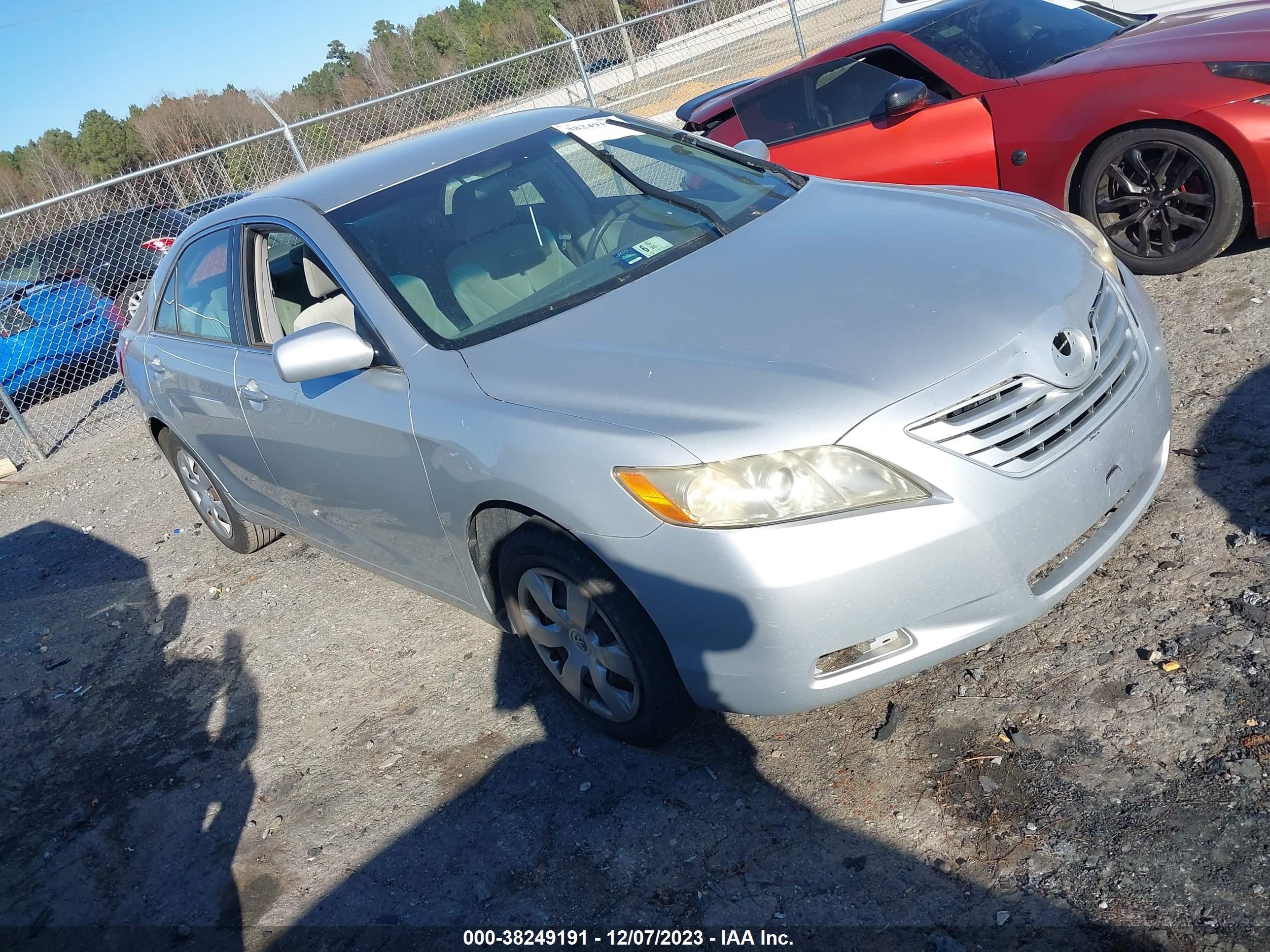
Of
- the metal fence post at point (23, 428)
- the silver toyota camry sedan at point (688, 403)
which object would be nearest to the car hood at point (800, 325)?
the silver toyota camry sedan at point (688, 403)

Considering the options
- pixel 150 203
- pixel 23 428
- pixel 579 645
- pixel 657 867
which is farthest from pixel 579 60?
pixel 657 867

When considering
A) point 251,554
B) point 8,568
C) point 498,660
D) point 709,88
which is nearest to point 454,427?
point 498,660

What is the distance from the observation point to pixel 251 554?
5535mm

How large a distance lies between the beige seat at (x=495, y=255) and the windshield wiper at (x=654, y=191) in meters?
0.47

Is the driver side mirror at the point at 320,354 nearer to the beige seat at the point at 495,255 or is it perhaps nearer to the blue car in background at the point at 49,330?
the beige seat at the point at 495,255

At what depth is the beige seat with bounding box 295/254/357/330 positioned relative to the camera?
3.69 metres

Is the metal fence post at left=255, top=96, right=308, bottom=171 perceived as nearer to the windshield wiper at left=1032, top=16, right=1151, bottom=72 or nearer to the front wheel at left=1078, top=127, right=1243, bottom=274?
the windshield wiper at left=1032, top=16, right=1151, bottom=72

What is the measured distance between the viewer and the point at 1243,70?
4.73 meters

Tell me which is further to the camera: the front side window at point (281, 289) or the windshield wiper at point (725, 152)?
the windshield wiper at point (725, 152)

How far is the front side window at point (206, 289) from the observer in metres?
4.23

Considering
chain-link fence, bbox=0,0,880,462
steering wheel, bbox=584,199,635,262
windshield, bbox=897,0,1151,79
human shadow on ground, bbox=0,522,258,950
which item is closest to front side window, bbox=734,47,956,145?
windshield, bbox=897,0,1151,79

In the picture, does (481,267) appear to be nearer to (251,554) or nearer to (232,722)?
(232,722)

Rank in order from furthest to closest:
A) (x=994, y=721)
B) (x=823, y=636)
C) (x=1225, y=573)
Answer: (x=1225, y=573)
(x=994, y=721)
(x=823, y=636)

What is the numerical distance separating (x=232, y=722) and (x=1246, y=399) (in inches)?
163
